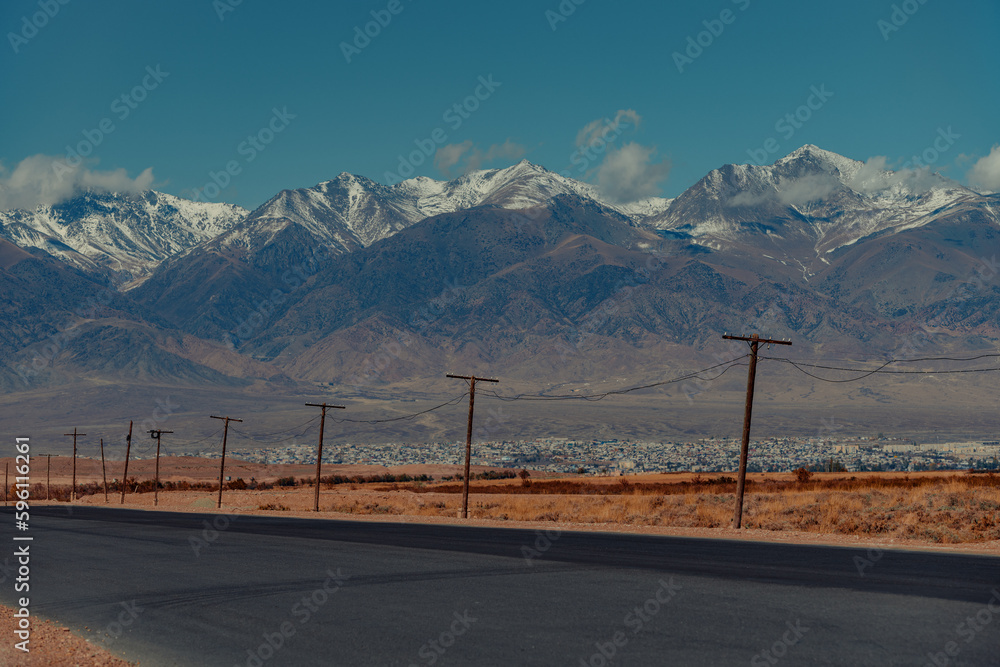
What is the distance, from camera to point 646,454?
14988cm

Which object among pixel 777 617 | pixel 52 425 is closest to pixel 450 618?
pixel 777 617

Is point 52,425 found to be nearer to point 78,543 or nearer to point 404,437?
Result: point 404,437

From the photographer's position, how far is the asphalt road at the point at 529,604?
1164 centimetres

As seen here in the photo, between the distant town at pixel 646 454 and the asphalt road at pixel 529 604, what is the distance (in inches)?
2997

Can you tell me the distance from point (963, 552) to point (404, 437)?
588 ft

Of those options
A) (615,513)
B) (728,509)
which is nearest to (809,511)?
(728,509)

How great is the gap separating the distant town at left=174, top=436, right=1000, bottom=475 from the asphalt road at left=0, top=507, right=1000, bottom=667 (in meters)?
76.1

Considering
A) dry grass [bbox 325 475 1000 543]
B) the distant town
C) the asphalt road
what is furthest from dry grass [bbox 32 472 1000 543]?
the distant town

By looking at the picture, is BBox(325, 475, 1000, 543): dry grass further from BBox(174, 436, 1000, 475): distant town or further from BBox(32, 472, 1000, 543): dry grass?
BBox(174, 436, 1000, 475): distant town

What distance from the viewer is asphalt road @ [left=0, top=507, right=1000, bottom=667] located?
11.6 meters

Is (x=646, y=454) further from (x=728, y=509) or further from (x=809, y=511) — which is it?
(x=809, y=511)

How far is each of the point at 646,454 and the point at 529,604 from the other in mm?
137685

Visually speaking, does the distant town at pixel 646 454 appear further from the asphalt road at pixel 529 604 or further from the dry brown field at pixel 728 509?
the asphalt road at pixel 529 604

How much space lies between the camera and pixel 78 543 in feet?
94.2
